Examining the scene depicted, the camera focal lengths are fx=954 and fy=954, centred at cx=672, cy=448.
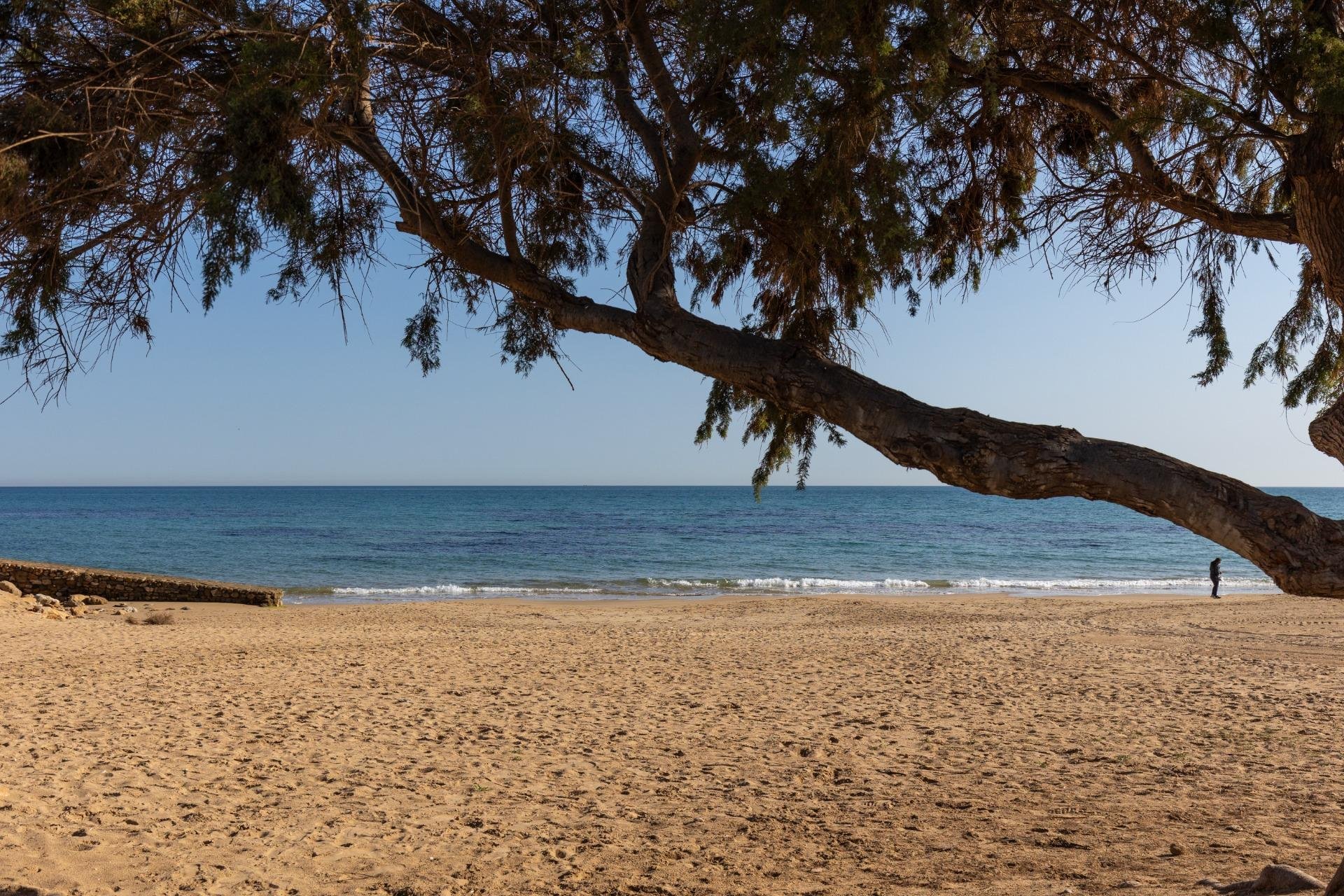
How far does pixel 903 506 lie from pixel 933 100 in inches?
3485

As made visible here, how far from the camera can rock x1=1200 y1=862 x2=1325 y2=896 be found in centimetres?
425

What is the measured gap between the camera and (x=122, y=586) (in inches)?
835

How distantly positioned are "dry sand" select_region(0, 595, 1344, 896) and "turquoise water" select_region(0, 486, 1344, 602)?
1553 centimetres

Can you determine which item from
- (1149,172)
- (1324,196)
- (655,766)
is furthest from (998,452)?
(655,766)

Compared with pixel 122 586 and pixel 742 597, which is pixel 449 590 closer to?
pixel 742 597

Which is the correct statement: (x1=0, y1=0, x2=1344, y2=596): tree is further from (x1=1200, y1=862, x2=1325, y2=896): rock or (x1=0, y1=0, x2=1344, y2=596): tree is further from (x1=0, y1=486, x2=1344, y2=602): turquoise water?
(x1=0, y1=486, x2=1344, y2=602): turquoise water

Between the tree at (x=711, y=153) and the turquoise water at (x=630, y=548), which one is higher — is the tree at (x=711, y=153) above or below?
above

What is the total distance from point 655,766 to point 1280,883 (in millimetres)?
4535

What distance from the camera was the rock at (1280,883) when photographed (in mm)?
4250

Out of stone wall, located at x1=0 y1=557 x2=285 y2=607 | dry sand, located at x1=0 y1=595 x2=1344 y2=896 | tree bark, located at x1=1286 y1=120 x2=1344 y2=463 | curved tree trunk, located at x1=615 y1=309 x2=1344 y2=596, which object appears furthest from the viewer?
stone wall, located at x1=0 y1=557 x2=285 y2=607

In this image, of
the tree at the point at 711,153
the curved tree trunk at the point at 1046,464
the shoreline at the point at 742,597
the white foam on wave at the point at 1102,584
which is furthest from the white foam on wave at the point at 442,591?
the curved tree trunk at the point at 1046,464

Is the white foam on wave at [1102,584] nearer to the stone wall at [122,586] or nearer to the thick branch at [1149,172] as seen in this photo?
the stone wall at [122,586]

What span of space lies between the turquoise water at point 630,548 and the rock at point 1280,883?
24.4 metres

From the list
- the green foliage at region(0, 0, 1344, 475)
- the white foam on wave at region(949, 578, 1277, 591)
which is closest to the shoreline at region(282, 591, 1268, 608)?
the white foam on wave at region(949, 578, 1277, 591)
